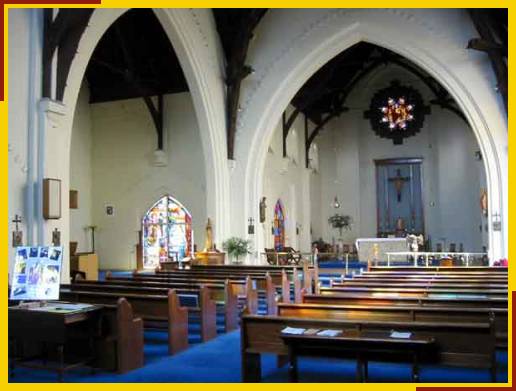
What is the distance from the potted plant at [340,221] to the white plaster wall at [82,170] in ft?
31.5

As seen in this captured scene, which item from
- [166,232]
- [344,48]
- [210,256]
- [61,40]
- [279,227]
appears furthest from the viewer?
[279,227]

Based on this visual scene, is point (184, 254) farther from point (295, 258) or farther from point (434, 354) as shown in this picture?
point (434, 354)

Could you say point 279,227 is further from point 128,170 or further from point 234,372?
point 234,372

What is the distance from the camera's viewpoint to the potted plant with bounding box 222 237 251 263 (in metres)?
14.2

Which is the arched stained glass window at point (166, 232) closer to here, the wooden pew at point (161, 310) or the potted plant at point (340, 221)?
the potted plant at point (340, 221)

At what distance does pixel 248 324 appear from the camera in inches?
190

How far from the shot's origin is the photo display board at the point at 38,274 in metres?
4.85

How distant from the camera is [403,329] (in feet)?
14.3

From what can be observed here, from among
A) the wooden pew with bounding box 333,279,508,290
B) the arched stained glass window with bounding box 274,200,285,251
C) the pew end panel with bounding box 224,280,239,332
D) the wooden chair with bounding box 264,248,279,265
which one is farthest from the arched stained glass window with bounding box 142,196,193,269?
the wooden pew with bounding box 333,279,508,290

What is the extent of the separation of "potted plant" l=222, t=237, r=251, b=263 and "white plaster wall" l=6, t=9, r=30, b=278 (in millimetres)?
6740

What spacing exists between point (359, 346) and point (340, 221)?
18.0 m

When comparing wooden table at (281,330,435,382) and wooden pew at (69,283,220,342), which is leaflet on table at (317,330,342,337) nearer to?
wooden table at (281,330,435,382)

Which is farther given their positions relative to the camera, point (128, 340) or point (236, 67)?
point (236, 67)

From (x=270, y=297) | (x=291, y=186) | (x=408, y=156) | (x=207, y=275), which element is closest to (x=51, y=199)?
(x=207, y=275)
